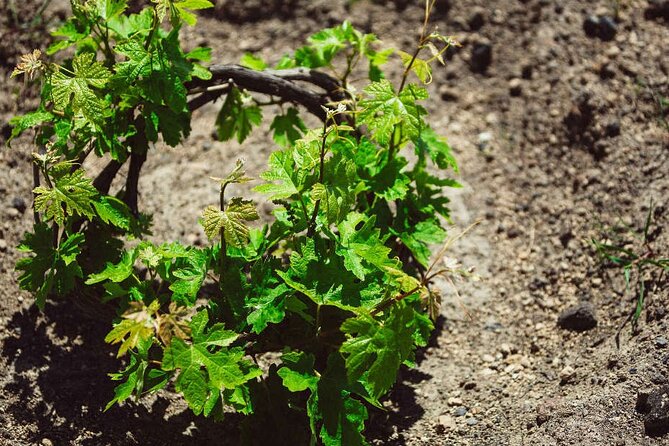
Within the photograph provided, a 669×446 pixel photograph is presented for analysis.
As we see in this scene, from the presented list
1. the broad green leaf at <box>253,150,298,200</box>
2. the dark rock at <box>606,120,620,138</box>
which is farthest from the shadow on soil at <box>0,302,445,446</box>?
the dark rock at <box>606,120,620,138</box>

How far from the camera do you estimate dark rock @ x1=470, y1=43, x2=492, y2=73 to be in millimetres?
4598

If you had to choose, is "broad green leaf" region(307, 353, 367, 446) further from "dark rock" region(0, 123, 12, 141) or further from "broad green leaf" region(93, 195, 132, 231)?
"dark rock" region(0, 123, 12, 141)

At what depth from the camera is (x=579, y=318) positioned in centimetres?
337

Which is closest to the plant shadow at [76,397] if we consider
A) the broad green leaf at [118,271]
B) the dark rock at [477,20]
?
the broad green leaf at [118,271]

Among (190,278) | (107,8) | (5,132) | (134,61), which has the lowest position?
(5,132)

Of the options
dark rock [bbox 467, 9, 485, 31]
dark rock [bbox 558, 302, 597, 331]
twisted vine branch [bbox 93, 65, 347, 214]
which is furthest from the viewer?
dark rock [bbox 467, 9, 485, 31]

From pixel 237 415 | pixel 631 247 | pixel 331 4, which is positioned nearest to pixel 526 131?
pixel 631 247

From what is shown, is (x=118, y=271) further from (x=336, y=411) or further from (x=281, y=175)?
(x=336, y=411)

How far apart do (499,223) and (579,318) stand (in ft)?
2.66

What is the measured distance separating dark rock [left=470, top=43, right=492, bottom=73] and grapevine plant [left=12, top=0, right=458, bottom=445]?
1.58m

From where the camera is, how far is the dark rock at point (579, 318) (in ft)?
11.0

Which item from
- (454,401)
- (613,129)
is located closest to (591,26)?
(613,129)

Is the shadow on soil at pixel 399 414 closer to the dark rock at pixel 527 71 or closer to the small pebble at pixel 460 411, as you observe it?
the small pebble at pixel 460 411

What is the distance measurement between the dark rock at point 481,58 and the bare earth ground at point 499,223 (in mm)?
38
